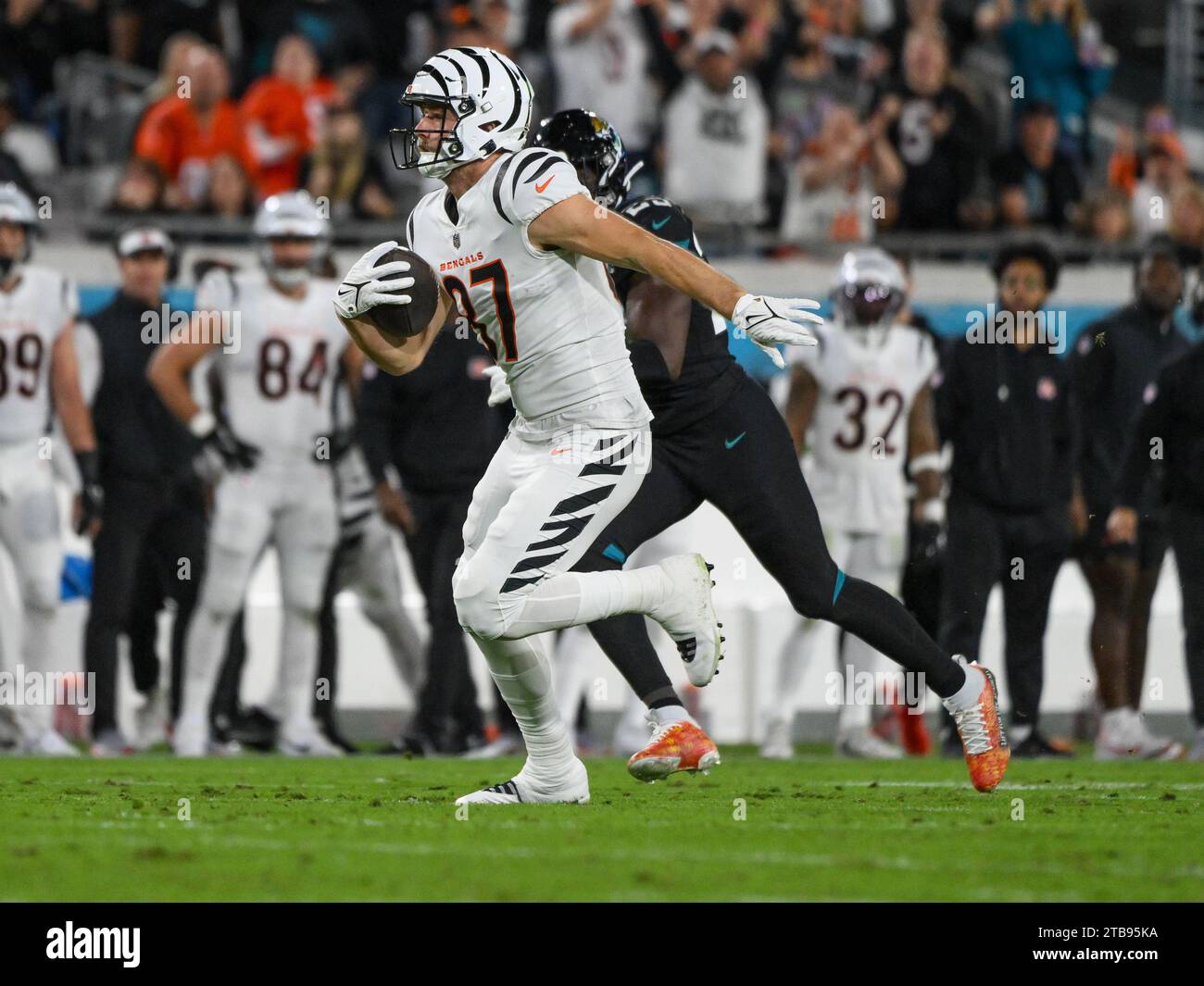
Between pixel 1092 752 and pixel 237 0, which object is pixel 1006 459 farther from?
pixel 237 0

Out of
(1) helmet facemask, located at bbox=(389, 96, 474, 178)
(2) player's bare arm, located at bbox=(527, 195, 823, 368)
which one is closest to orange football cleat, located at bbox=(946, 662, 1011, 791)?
(2) player's bare arm, located at bbox=(527, 195, 823, 368)

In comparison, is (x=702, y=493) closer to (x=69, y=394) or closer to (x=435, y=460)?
(x=435, y=460)

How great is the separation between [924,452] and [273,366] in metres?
3.03

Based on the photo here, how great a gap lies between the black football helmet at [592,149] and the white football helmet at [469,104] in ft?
3.65

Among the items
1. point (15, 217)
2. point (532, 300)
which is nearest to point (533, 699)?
point (532, 300)

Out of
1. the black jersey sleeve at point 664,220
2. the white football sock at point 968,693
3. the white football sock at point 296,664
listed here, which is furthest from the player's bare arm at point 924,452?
the white football sock at point 968,693

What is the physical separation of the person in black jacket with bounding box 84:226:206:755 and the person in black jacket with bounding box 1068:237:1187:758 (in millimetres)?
4285

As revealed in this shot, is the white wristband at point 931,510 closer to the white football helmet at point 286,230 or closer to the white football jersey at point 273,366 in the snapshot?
the white football jersey at point 273,366

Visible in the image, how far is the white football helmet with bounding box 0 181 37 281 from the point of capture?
1010cm

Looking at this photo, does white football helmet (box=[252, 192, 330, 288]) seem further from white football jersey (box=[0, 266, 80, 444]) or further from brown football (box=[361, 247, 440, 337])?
brown football (box=[361, 247, 440, 337])

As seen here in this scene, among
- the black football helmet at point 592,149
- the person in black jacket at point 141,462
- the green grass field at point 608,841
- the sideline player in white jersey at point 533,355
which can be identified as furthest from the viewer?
the person in black jacket at point 141,462

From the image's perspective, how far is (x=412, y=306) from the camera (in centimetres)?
626

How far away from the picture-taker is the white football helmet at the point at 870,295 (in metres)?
10.4

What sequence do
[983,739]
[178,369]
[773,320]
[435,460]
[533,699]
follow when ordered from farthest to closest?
[435,460] → [178,369] → [983,739] → [533,699] → [773,320]
